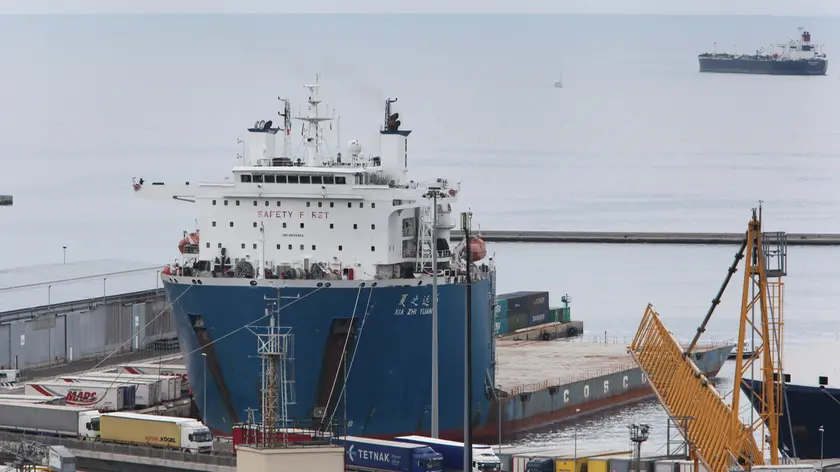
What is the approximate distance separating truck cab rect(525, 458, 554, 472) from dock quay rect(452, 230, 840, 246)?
257 ft

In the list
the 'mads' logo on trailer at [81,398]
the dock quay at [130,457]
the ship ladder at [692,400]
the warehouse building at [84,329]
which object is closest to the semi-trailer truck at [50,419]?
the dock quay at [130,457]

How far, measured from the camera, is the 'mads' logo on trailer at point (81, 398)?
148ft

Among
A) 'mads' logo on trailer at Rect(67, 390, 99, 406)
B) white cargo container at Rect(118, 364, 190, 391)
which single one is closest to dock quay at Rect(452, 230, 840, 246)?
white cargo container at Rect(118, 364, 190, 391)

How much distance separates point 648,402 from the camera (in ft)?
202

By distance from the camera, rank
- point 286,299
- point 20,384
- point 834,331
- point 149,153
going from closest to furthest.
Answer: point 286,299 < point 20,384 < point 834,331 < point 149,153

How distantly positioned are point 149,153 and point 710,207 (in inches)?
2854

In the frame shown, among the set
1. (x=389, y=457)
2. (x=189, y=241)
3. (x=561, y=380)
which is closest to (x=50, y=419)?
(x=189, y=241)

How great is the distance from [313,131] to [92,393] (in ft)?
30.1

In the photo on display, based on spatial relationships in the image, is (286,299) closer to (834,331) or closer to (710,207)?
(834,331)

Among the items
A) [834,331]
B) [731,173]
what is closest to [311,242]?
[834,331]

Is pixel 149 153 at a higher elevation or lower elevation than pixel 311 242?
higher

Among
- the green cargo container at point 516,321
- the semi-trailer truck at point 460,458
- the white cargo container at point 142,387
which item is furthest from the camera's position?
the green cargo container at point 516,321

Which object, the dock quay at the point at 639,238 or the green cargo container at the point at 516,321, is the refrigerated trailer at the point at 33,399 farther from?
the dock quay at the point at 639,238

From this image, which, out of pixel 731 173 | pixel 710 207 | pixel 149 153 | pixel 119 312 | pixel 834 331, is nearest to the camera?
pixel 119 312
